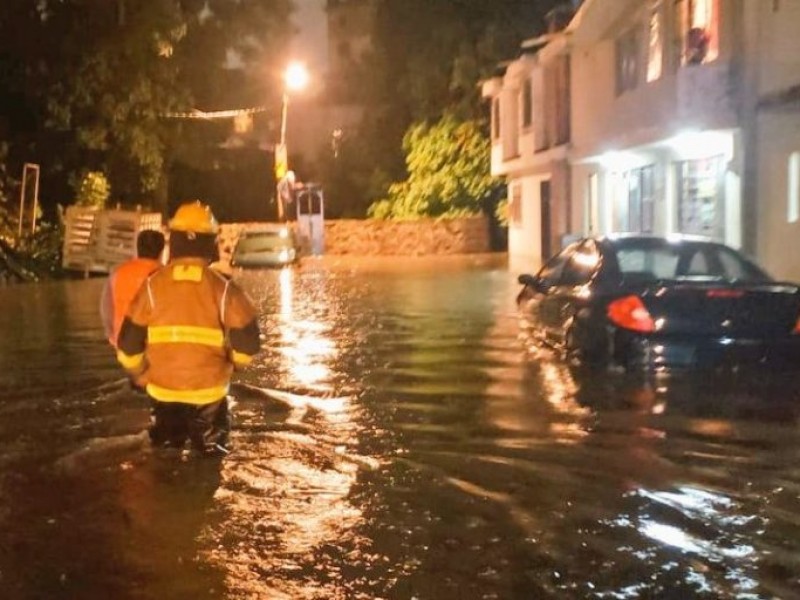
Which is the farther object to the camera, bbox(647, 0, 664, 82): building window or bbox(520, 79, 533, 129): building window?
bbox(520, 79, 533, 129): building window

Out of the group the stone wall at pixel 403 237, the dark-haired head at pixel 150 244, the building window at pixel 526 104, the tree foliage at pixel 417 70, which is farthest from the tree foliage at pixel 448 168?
the dark-haired head at pixel 150 244

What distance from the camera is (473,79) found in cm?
4603

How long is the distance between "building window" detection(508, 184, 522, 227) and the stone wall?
4.42 meters

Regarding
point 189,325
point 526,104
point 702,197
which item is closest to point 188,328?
point 189,325

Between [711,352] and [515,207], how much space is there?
3156cm

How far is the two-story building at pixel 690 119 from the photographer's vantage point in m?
18.8

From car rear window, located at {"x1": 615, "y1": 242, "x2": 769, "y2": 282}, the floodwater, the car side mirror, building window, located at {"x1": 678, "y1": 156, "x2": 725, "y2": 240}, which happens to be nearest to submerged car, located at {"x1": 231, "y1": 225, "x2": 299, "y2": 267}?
building window, located at {"x1": 678, "y1": 156, "x2": 725, "y2": 240}

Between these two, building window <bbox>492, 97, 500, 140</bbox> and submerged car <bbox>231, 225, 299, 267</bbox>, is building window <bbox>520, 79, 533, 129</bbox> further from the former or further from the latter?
submerged car <bbox>231, 225, 299, 267</bbox>

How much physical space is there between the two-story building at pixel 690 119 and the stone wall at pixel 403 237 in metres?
15.3

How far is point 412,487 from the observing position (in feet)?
25.3

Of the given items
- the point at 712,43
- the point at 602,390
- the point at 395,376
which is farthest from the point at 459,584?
the point at 712,43

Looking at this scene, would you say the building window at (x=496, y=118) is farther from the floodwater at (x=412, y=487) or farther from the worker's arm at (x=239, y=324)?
the worker's arm at (x=239, y=324)

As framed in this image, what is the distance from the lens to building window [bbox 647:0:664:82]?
76.0 feet

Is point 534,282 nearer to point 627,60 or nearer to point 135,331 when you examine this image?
point 135,331
